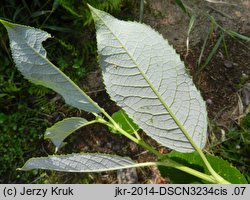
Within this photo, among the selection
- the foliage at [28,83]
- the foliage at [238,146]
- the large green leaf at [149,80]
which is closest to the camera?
the large green leaf at [149,80]

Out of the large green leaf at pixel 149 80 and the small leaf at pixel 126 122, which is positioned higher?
the large green leaf at pixel 149 80

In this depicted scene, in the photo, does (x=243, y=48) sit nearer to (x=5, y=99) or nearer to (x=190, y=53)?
(x=190, y=53)

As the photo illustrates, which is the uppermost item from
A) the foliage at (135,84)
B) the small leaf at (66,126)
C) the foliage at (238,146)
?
the foliage at (135,84)

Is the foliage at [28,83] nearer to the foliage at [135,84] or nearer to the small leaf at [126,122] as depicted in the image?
the small leaf at [126,122]

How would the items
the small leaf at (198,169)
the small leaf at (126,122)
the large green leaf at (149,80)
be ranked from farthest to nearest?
the small leaf at (126,122) → the small leaf at (198,169) → the large green leaf at (149,80)

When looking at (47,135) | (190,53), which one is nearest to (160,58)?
(47,135)

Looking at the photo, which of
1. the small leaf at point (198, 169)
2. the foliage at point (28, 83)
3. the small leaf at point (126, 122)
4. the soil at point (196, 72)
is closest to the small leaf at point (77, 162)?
the small leaf at point (198, 169)

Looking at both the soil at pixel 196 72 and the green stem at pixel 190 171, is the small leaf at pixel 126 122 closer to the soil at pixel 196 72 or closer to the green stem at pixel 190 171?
the green stem at pixel 190 171

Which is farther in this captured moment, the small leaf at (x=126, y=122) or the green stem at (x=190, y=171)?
the small leaf at (x=126, y=122)
